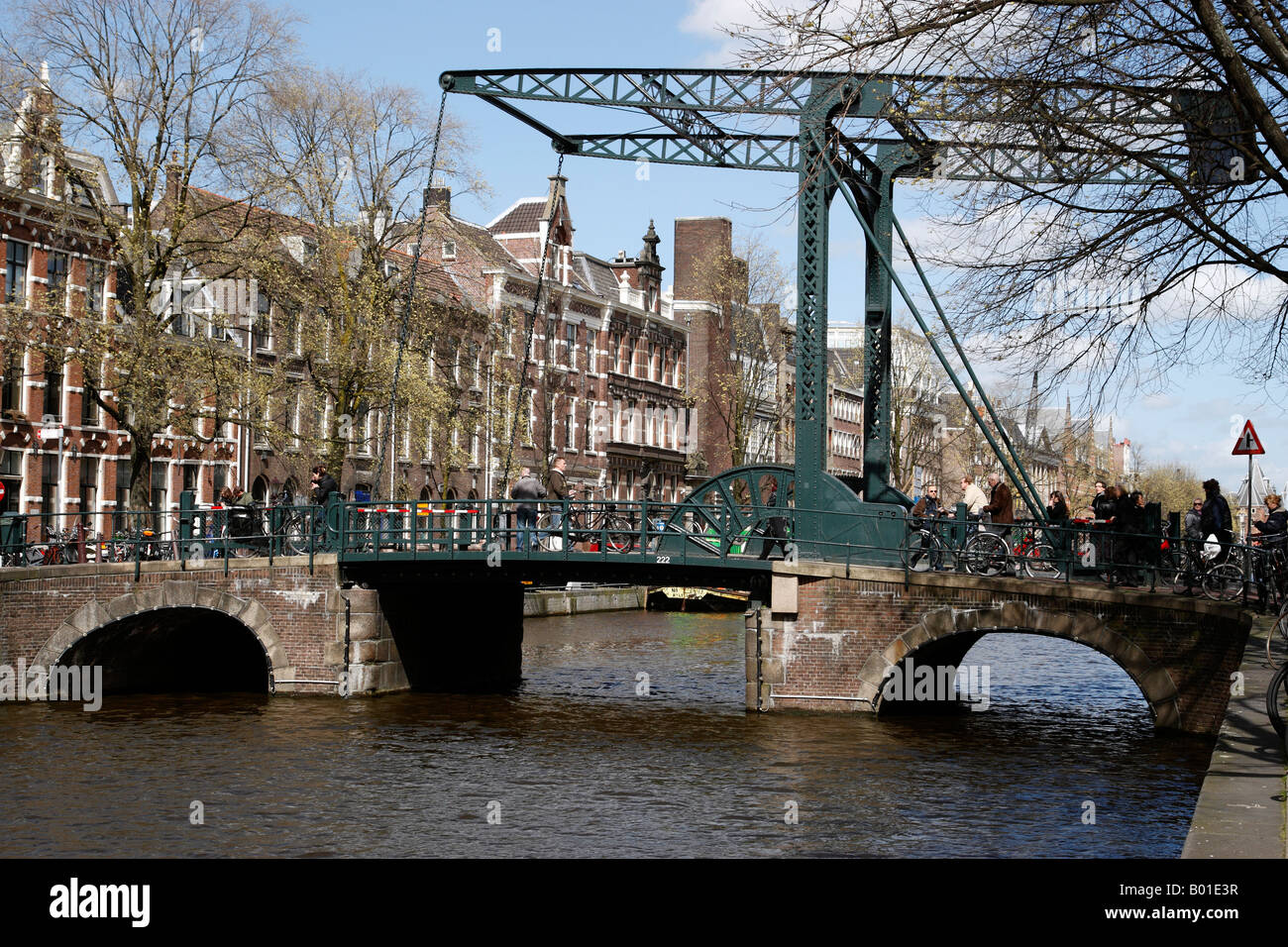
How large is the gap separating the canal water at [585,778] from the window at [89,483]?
12938 millimetres

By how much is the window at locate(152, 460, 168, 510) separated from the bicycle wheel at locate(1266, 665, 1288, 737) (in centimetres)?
3186

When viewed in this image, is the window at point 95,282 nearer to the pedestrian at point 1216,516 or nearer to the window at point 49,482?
the window at point 49,482

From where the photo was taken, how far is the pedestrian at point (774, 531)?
22.0 m

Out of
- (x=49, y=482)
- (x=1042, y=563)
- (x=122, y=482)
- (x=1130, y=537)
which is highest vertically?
(x=122, y=482)

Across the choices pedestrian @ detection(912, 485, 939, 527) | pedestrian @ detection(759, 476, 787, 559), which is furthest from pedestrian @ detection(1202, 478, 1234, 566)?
pedestrian @ detection(912, 485, 939, 527)

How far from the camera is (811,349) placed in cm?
2209

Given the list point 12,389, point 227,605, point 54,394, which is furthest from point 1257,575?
point 54,394

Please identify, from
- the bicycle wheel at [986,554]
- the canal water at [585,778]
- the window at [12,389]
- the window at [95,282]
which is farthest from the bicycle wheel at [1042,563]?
the window at [95,282]

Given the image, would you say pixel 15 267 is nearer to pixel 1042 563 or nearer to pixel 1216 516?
pixel 1042 563

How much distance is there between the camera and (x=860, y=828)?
14.6m

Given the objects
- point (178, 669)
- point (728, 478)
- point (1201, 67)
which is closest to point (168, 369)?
point (178, 669)

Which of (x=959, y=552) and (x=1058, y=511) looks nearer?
(x=959, y=552)

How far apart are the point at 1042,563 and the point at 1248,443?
3.57 meters
